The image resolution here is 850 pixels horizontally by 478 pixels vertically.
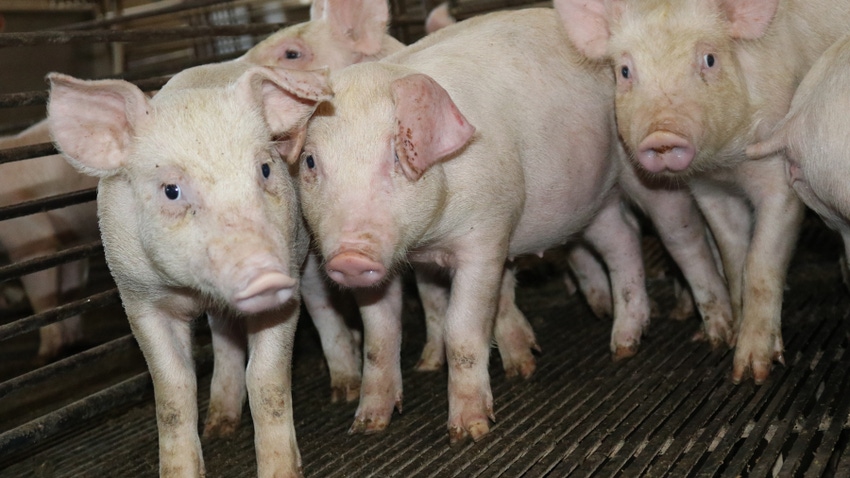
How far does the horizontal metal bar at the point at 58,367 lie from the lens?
12.7ft

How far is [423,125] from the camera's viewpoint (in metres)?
3.24

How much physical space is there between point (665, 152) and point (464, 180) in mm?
788

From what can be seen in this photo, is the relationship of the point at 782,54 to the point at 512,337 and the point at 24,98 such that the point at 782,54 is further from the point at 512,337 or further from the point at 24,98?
the point at 24,98

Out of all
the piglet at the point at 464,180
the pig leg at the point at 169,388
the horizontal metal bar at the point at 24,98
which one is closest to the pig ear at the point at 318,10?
the piglet at the point at 464,180

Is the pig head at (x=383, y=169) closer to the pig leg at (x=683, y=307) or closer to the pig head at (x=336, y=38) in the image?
the pig head at (x=336, y=38)

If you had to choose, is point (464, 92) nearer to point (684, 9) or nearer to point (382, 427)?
point (684, 9)

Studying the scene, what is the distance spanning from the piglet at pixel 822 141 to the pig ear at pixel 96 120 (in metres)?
2.33

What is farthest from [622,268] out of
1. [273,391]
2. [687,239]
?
[273,391]

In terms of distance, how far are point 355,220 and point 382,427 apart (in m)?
0.97

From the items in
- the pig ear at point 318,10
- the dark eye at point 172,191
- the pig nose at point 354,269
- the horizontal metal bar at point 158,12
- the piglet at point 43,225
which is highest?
the dark eye at point 172,191

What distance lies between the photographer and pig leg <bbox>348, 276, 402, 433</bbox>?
377cm

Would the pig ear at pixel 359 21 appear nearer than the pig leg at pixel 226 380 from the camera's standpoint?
No

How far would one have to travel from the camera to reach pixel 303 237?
3770mm

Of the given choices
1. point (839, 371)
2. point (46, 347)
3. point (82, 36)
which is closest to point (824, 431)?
point (839, 371)
